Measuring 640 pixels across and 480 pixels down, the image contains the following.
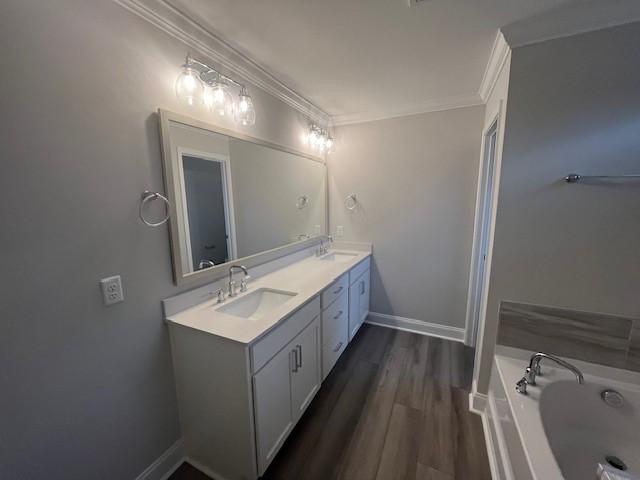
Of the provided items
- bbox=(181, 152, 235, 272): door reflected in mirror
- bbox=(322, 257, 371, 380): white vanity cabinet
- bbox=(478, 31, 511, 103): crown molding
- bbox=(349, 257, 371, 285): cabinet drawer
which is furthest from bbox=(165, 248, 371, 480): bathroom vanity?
bbox=(478, 31, 511, 103): crown molding

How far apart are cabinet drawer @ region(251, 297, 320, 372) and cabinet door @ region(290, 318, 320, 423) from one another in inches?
2.4

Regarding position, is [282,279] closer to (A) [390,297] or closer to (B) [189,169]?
(B) [189,169]

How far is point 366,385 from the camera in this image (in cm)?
207

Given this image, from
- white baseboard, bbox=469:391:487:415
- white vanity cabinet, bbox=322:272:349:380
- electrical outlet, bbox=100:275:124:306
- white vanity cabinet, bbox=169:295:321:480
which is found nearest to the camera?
electrical outlet, bbox=100:275:124:306

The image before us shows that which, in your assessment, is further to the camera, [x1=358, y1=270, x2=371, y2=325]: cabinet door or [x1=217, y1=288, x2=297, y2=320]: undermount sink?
[x1=358, y1=270, x2=371, y2=325]: cabinet door

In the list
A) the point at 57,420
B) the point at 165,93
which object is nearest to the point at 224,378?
the point at 57,420

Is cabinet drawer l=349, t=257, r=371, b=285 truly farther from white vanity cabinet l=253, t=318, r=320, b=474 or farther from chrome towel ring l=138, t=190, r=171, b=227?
chrome towel ring l=138, t=190, r=171, b=227

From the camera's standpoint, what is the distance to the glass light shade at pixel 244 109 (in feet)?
5.44

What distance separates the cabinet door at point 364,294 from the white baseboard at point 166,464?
1806 mm

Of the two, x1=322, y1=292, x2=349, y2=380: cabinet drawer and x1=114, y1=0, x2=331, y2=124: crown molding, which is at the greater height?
x1=114, y1=0, x2=331, y2=124: crown molding

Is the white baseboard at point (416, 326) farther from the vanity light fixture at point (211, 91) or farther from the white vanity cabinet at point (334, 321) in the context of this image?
the vanity light fixture at point (211, 91)

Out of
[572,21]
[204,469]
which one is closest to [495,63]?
[572,21]

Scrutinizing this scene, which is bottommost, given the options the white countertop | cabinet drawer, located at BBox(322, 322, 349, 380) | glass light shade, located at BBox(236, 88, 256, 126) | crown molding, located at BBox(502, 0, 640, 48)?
cabinet drawer, located at BBox(322, 322, 349, 380)

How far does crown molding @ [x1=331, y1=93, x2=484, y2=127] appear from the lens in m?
2.33
